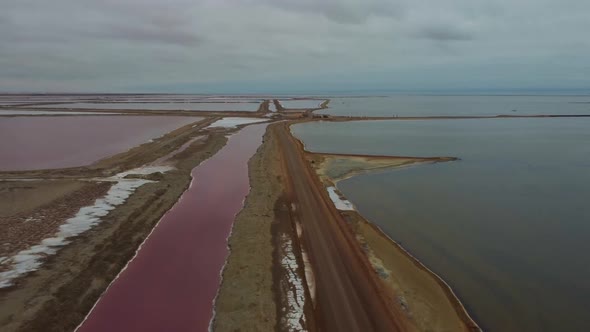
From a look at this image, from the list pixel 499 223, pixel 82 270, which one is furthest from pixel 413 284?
pixel 82 270

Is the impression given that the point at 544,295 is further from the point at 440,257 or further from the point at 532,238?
the point at 532,238

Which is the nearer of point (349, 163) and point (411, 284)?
point (411, 284)

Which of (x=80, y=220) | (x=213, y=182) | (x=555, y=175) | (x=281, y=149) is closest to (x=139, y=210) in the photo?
(x=80, y=220)

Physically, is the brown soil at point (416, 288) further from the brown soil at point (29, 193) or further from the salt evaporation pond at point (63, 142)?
the salt evaporation pond at point (63, 142)

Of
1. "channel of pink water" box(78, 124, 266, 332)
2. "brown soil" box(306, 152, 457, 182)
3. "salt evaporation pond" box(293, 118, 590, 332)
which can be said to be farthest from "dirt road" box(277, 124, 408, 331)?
"brown soil" box(306, 152, 457, 182)

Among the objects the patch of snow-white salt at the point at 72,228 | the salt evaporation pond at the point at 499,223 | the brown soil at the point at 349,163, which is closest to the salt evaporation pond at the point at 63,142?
the patch of snow-white salt at the point at 72,228

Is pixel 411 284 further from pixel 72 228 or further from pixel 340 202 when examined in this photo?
pixel 72 228
